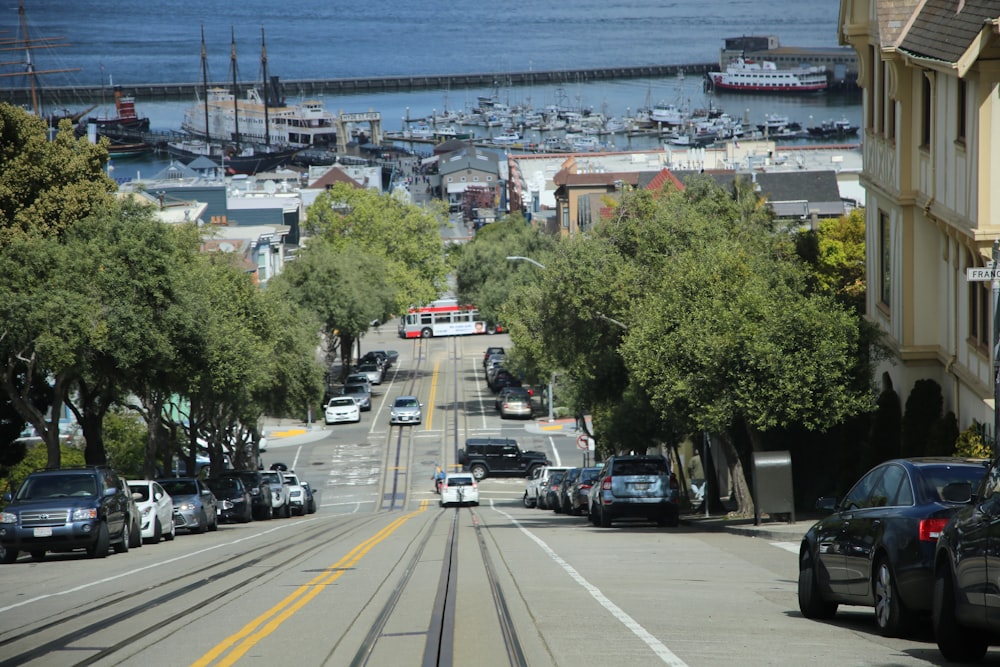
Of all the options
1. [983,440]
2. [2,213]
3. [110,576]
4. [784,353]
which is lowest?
[110,576]

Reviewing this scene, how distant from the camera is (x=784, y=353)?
24000 millimetres

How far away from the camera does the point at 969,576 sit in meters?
9.28

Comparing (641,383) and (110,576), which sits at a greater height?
(641,383)

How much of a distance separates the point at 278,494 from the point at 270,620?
27016mm

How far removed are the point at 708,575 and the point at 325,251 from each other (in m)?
67.4

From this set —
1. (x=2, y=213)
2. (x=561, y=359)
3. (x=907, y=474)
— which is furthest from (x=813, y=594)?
(x=2, y=213)

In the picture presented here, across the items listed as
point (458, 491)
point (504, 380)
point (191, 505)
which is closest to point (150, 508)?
point (191, 505)

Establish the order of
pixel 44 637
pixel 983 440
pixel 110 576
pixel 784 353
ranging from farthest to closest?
pixel 784 353 < pixel 983 440 < pixel 110 576 < pixel 44 637

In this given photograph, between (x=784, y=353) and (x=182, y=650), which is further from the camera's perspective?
(x=784, y=353)

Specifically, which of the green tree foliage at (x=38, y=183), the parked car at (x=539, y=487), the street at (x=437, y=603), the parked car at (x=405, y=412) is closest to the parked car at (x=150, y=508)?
the street at (x=437, y=603)

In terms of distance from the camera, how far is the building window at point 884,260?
2728 centimetres

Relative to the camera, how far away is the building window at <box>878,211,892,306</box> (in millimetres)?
27281

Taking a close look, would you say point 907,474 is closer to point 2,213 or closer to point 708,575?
point 708,575

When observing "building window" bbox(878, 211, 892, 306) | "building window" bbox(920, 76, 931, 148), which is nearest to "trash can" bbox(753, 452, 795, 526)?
"building window" bbox(878, 211, 892, 306)
